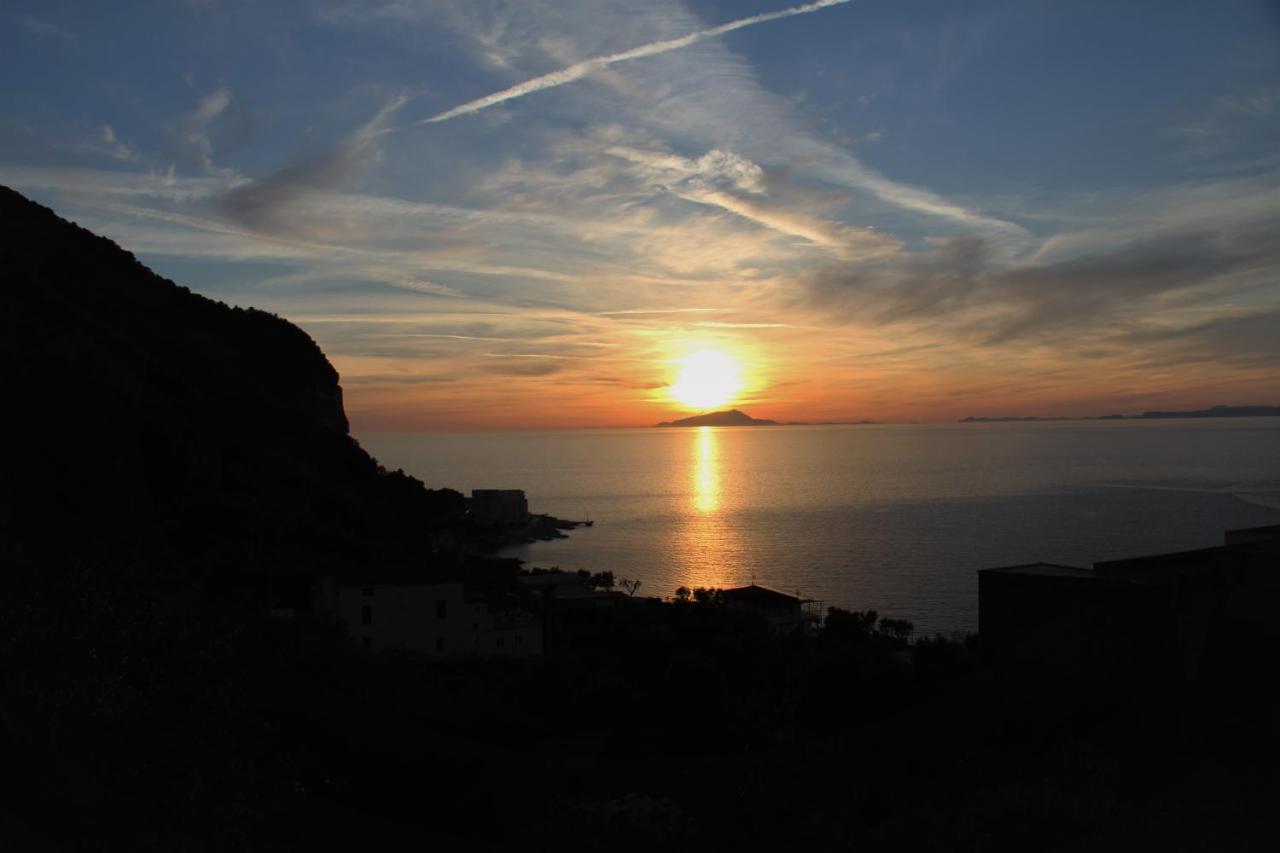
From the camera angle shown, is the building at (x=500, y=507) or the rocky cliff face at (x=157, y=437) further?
the building at (x=500, y=507)

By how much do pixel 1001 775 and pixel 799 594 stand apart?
36.3 metres

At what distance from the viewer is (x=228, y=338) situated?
39.7 metres

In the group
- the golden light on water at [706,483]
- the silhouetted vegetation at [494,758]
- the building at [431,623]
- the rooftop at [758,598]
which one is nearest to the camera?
the silhouetted vegetation at [494,758]

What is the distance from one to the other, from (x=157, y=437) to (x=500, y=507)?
186ft

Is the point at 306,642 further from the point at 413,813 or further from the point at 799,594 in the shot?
the point at 799,594

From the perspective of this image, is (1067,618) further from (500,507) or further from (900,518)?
(500,507)

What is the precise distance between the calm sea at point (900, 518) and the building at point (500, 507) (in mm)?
5181

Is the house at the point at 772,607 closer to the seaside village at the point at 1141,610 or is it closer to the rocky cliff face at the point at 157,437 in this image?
the rocky cliff face at the point at 157,437

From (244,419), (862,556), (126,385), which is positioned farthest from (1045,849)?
(862,556)

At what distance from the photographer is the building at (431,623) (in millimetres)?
18609

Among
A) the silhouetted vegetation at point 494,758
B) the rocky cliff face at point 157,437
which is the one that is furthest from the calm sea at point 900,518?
the silhouetted vegetation at point 494,758

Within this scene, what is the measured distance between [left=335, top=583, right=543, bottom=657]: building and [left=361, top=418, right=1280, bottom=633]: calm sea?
56.3 ft

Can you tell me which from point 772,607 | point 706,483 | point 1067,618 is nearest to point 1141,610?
point 1067,618

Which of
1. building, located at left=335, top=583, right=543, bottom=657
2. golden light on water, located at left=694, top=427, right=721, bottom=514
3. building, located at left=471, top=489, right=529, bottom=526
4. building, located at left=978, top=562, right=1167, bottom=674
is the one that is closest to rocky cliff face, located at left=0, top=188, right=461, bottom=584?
building, located at left=335, top=583, right=543, bottom=657
